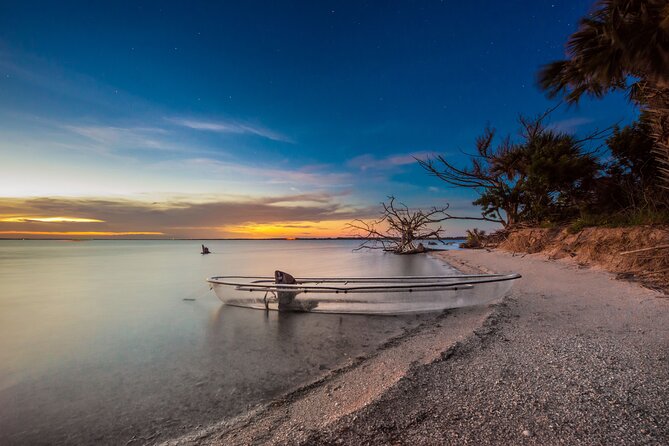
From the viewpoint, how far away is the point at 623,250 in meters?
7.05

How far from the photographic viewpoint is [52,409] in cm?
293

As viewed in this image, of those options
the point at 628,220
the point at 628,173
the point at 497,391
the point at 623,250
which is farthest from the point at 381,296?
the point at 628,173

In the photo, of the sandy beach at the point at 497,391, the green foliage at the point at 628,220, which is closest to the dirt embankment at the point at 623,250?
the green foliage at the point at 628,220

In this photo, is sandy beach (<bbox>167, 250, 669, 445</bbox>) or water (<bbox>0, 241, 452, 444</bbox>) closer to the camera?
sandy beach (<bbox>167, 250, 669, 445</bbox>)

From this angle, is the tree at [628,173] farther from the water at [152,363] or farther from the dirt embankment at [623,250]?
the water at [152,363]

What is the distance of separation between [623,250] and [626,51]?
14.3 ft

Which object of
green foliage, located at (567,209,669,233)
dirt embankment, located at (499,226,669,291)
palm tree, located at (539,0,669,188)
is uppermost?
palm tree, located at (539,0,669,188)

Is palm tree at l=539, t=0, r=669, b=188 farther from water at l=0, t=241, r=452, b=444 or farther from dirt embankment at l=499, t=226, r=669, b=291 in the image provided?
water at l=0, t=241, r=452, b=444

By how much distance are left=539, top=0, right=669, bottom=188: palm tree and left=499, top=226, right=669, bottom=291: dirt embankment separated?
1.54 m

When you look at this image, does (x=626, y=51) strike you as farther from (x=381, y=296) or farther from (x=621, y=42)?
(x=381, y=296)

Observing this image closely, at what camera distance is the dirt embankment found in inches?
231

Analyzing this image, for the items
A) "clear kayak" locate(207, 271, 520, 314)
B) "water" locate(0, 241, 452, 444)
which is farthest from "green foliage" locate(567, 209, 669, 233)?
"water" locate(0, 241, 452, 444)

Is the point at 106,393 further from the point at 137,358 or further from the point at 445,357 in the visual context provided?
the point at 445,357

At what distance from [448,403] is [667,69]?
6.95m
